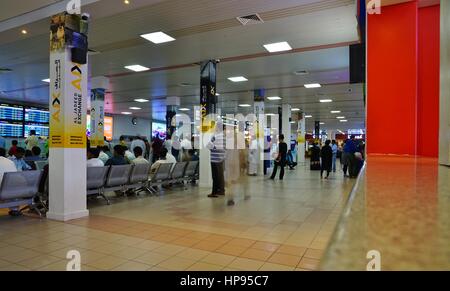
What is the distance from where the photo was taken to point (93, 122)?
13617mm

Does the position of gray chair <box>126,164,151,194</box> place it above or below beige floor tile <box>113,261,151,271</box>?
above

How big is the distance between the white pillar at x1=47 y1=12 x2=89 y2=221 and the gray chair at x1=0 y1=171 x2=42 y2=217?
33cm

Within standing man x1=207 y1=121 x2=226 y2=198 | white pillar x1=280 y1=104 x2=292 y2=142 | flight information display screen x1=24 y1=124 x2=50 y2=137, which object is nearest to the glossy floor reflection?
standing man x1=207 y1=121 x2=226 y2=198

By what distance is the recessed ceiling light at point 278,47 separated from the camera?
8.13 m

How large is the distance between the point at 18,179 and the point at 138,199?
9.25 feet

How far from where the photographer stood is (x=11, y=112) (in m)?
17.4

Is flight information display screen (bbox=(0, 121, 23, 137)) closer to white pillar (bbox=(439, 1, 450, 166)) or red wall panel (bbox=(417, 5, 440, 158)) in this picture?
red wall panel (bbox=(417, 5, 440, 158))

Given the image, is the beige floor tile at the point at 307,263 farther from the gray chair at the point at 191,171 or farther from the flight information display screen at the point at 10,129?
the flight information display screen at the point at 10,129

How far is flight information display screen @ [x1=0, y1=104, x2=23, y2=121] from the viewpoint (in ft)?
55.8

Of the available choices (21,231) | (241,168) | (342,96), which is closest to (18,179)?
(21,231)

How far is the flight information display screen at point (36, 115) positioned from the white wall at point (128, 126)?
6.23 metres

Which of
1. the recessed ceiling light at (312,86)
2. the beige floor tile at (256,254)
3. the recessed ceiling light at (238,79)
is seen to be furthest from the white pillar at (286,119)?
the beige floor tile at (256,254)
